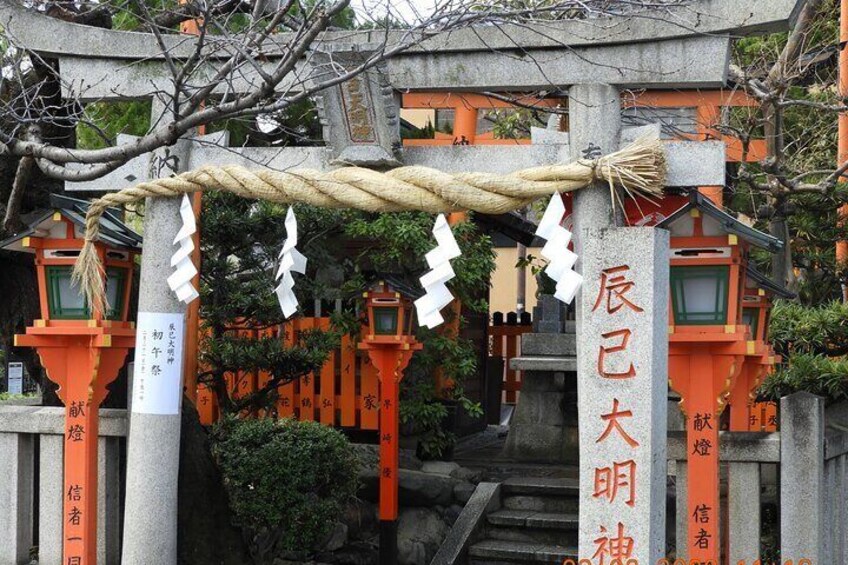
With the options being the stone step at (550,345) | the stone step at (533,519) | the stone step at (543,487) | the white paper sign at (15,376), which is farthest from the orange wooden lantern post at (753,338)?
the white paper sign at (15,376)

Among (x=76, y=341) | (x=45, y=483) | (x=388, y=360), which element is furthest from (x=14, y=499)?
(x=388, y=360)

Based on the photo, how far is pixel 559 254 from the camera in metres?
6.02

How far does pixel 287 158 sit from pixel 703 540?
3789 mm

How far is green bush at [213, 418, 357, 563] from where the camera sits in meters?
8.82

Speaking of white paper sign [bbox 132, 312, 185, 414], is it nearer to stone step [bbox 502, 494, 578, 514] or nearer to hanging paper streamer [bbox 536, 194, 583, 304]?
hanging paper streamer [bbox 536, 194, 583, 304]

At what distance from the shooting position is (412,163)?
6.98m

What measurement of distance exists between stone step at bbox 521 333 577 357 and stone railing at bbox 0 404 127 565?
570 centimetres

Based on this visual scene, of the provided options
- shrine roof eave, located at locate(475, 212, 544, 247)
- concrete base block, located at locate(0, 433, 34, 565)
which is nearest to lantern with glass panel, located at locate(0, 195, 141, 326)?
concrete base block, located at locate(0, 433, 34, 565)

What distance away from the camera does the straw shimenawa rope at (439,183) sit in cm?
618

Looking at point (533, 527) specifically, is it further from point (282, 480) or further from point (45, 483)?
point (45, 483)

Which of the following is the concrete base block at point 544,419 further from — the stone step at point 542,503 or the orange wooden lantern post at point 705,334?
the orange wooden lantern post at point 705,334

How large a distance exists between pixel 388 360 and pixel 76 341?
3665mm

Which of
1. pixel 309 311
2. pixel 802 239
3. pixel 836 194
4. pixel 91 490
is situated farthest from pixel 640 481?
pixel 309 311

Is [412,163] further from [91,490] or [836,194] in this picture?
[836,194]
